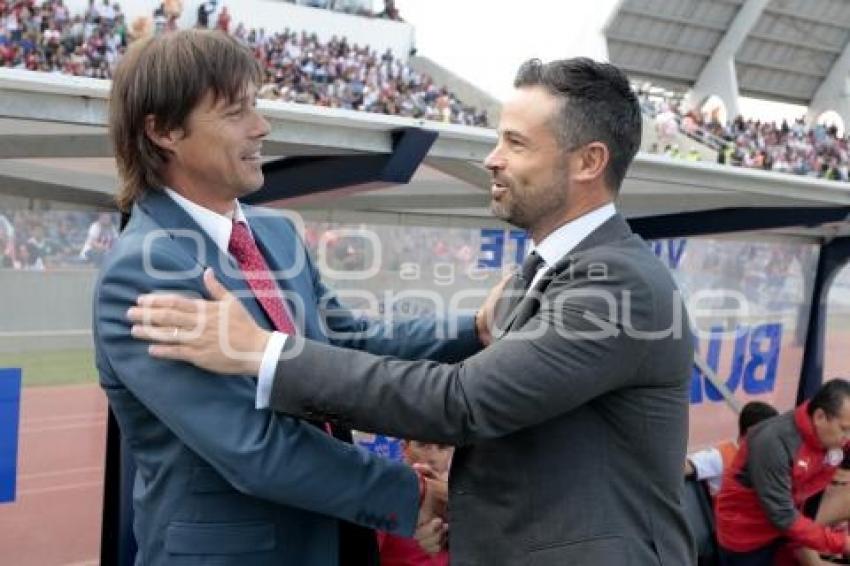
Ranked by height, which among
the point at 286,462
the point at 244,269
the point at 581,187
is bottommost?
the point at 286,462

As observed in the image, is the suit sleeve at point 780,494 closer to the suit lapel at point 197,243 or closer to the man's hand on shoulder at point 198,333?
the suit lapel at point 197,243

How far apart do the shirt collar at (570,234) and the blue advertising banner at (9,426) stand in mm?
2509

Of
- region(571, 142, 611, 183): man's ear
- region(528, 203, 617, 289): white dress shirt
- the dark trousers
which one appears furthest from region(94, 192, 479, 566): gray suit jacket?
the dark trousers

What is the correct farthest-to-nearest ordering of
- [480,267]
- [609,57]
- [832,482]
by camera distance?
1. [609,57]
2. [480,267]
3. [832,482]

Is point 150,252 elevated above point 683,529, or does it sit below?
above

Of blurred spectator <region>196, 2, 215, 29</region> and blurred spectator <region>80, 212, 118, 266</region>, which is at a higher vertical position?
blurred spectator <region>196, 2, 215, 29</region>

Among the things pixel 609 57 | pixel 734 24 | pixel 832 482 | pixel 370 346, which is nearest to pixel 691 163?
pixel 832 482

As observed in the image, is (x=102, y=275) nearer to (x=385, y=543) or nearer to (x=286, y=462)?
(x=286, y=462)

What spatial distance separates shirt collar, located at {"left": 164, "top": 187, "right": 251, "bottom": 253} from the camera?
1593mm

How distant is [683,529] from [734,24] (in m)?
38.1

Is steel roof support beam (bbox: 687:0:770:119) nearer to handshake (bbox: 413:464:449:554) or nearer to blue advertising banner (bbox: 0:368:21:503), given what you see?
blue advertising banner (bbox: 0:368:21:503)

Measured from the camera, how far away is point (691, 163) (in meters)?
4.15

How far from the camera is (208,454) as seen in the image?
142 cm

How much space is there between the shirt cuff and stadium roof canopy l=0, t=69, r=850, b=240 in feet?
4.12
